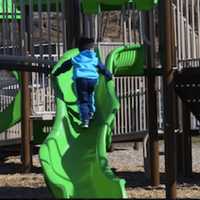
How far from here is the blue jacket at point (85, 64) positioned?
866 cm

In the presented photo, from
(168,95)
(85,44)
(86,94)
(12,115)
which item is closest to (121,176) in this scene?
(86,94)

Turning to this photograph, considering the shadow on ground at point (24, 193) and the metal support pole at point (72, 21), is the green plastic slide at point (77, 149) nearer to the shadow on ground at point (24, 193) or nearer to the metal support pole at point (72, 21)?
the metal support pole at point (72, 21)

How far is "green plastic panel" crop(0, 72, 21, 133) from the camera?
489 inches

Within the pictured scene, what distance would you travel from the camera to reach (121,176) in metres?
10.8

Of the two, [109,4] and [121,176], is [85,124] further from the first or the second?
[121,176]

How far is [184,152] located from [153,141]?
1.45 meters

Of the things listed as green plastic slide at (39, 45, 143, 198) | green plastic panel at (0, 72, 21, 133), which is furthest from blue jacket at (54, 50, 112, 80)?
green plastic panel at (0, 72, 21, 133)

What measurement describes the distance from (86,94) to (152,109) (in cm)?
108

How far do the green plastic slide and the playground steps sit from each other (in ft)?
2.61

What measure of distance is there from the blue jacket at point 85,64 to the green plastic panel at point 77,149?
0.54 ft

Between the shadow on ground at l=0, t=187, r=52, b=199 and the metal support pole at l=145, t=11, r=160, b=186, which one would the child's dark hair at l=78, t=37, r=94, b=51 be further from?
the shadow on ground at l=0, t=187, r=52, b=199

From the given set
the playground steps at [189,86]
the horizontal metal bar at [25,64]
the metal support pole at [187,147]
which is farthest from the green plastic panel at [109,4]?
the metal support pole at [187,147]

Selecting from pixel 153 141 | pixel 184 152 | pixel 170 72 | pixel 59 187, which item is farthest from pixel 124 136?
pixel 59 187

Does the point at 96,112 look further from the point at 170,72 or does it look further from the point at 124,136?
the point at 124,136
